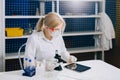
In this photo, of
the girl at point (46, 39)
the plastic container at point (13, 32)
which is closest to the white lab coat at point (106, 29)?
the plastic container at point (13, 32)

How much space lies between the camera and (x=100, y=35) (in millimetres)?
4035

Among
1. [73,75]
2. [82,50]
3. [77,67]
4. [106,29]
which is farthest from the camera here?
[106,29]

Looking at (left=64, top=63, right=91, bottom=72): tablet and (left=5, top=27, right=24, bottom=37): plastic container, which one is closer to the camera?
(left=64, top=63, right=91, bottom=72): tablet

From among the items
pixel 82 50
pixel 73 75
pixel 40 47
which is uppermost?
pixel 40 47

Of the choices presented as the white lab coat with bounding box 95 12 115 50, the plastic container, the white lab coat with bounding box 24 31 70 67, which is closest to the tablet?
the white lab coat with bounding box 24 31 70 67

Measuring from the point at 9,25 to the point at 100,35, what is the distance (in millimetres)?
1782

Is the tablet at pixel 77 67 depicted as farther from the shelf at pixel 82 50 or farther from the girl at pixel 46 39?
the shelf at pixel 82 50

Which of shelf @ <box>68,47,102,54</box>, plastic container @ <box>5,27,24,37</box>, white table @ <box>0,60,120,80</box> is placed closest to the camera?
white table @ <box>0,60,120,80</box>

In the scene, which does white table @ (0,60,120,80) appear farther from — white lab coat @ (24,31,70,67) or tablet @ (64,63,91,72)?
white lab coat @ (24,31,70,67)

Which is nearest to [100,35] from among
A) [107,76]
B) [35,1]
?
[35,1]

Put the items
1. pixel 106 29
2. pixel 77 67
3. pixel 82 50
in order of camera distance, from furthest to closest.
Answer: pixel 106 29 < pixel 82 50 < pixel 77 67

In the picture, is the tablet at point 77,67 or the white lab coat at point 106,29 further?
the white lab coat at point 106,29

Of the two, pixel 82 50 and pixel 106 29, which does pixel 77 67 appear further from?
pixel 106 29

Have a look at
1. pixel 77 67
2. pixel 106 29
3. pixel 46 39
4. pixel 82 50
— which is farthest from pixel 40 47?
pixel 106 29
